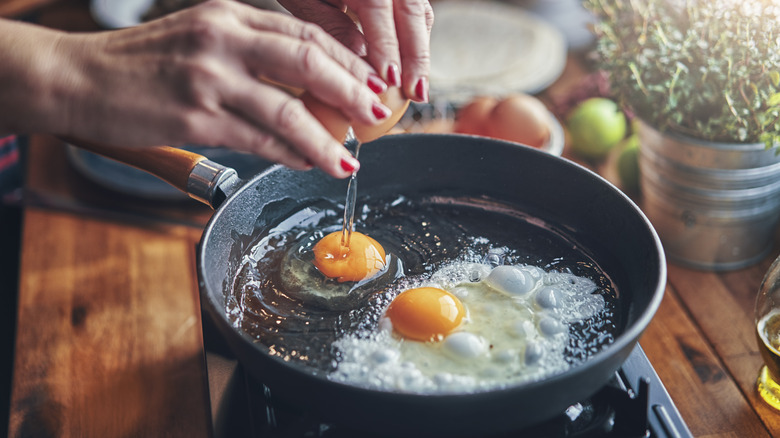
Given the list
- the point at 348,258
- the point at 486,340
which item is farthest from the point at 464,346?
the point at 348,258

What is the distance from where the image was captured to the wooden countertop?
122 centimetres

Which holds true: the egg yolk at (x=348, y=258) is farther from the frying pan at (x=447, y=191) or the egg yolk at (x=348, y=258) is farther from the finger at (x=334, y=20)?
the finger at (x=334, y=20)

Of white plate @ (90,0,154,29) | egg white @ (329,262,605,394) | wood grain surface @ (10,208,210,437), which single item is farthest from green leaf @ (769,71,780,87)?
white plate @ (90,0,154,29)

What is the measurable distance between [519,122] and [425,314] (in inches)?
37.4

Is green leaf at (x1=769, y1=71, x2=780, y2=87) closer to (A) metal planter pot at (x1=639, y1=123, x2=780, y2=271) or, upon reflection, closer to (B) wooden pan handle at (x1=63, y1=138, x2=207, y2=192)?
(A) metal planter pot at (x1=639, y1=123, x2=780, y2=271)

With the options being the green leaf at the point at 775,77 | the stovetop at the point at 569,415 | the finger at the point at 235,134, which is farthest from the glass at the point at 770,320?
the finger at the point at 235,134

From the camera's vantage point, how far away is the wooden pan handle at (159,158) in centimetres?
115

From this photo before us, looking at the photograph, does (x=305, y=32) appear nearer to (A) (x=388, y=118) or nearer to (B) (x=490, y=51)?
(A) (x=388, y=118)

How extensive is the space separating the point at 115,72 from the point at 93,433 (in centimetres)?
75

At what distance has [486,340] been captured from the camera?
1024mm

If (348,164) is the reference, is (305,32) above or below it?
above

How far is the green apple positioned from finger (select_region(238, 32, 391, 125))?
3.84 ft

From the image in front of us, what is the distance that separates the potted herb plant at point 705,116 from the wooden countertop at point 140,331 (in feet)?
0.36

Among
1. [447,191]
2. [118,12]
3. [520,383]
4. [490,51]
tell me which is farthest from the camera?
[490,51]
